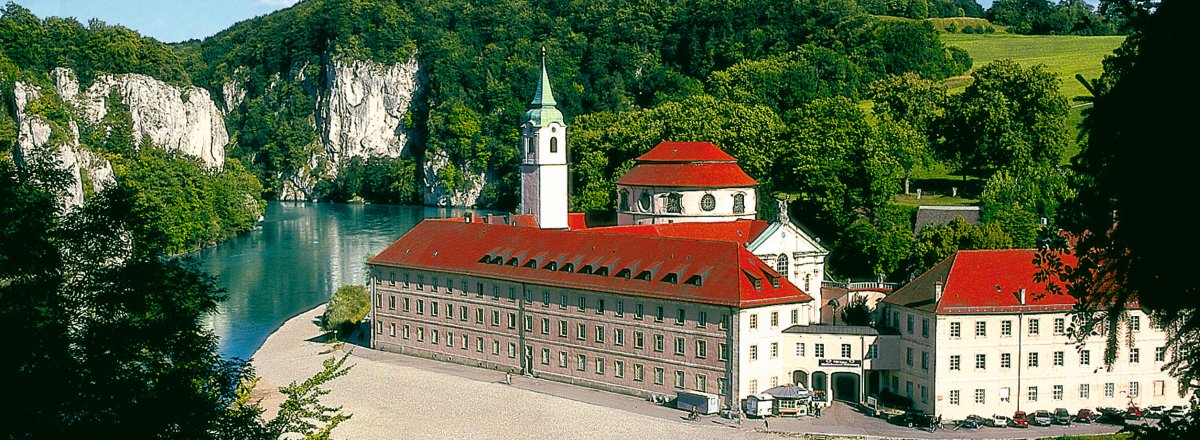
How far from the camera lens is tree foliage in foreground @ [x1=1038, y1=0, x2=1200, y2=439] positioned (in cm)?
1842

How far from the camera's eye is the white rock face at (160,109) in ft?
478

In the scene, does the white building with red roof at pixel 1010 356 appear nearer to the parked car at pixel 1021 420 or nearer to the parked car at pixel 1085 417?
the parked car at pixel 1021 420

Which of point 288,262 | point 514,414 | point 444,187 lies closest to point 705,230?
point 514,414

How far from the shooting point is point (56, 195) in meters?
28.3

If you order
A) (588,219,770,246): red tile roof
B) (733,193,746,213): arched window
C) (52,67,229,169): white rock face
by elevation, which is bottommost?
(588,219,770,246): red tile roof

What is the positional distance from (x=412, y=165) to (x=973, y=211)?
115413 mm

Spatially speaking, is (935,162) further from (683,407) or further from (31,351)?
(31,351)

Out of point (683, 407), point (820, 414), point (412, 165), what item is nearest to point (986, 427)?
point (820, 414)

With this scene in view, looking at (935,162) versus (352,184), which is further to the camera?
(352,184)

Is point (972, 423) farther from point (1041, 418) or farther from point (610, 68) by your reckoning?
point (610, 68)

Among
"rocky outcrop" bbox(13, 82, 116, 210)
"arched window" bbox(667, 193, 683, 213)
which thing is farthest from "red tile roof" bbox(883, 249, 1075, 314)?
"rocky outcrop" bbox(13, 82, 116, 210)

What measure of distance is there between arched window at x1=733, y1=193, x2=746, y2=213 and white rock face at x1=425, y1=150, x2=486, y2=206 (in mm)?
96560

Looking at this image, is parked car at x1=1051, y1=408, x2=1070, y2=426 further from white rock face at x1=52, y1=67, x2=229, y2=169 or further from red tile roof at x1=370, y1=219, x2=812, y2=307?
white rock face at x1=52, y1=67, x2=229, y2=169

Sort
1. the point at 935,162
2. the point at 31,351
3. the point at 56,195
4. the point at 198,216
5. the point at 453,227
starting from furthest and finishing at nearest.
→ the point at 198,216, the point at 935,162, the point at 453,227, the point at 56,195, the point at 31,351
